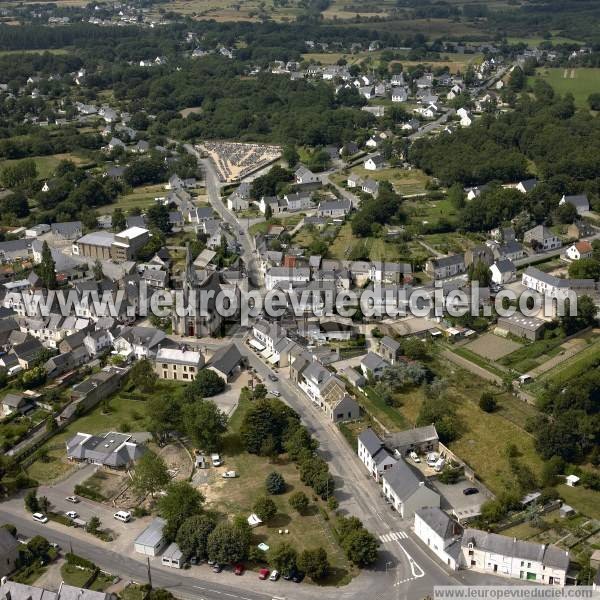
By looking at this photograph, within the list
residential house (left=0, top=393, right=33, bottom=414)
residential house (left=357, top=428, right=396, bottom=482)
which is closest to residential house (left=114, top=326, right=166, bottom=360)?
residential house (left=0, top=393, right=33, bottom=414)

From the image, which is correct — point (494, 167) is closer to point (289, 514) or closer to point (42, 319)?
point (42, 319)

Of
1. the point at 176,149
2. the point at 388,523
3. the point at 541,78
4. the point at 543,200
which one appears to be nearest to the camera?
the point at 388,523

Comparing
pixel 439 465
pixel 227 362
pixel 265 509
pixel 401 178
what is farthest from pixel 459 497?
pixel 401 178

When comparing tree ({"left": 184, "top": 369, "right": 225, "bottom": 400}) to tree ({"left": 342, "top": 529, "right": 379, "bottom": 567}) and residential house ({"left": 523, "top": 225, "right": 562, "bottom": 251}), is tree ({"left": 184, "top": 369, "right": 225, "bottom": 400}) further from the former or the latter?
residential house ({"left": 523, "top": 225, "right": 562, "bottom": 251})

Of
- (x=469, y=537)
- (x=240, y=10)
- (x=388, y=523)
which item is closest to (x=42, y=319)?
(x=388, y=523)

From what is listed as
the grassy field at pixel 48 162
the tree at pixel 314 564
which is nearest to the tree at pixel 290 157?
the grassy field at pixel 48 162
